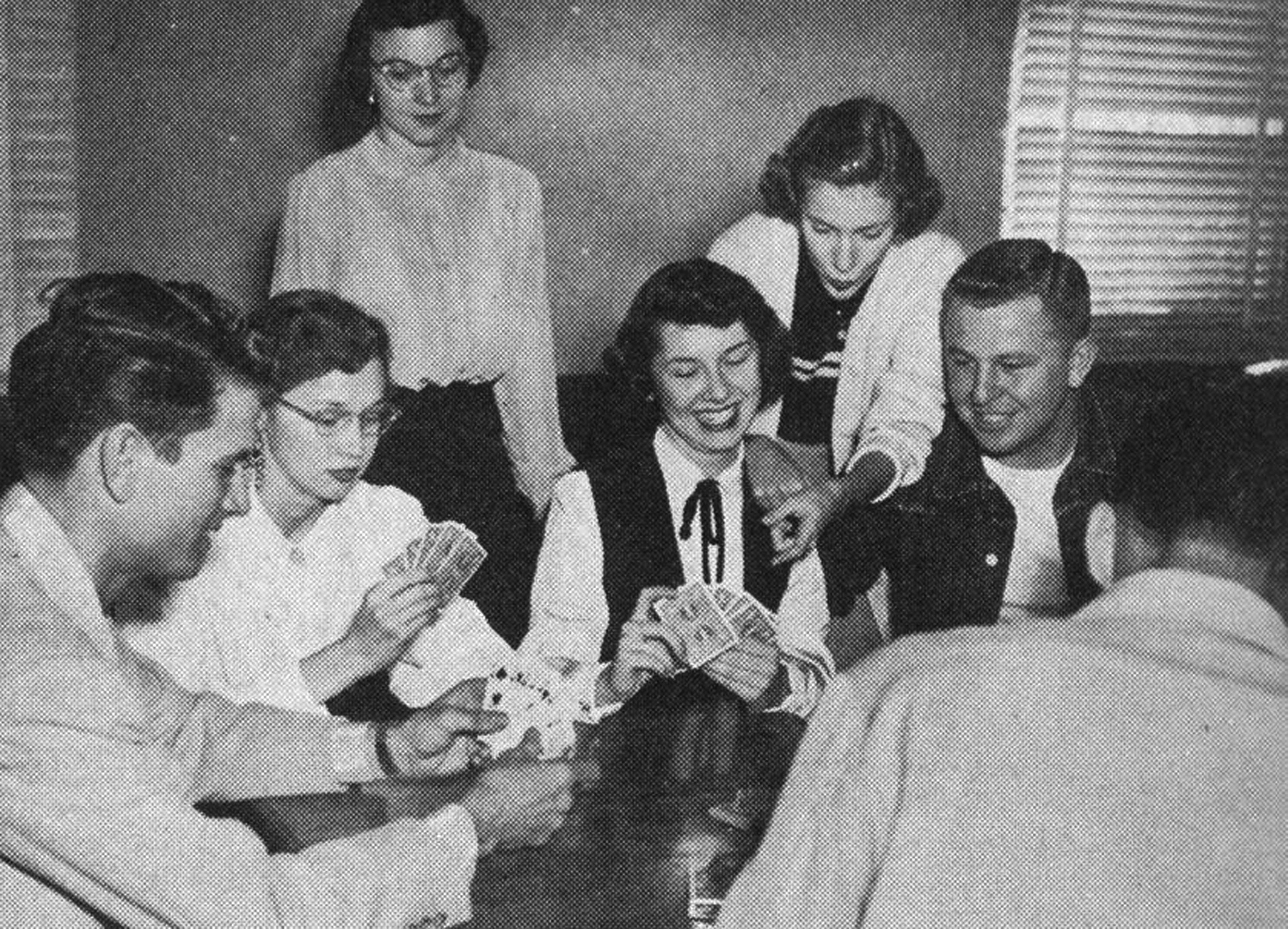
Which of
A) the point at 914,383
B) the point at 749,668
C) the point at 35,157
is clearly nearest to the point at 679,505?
the point at 749,668

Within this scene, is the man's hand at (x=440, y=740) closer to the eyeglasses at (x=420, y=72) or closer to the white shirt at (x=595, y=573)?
the white shirt at (x=595, y=573)

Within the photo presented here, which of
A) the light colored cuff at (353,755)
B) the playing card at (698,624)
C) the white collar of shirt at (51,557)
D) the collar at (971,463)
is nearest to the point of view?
the white collar of shirt at (51,557)

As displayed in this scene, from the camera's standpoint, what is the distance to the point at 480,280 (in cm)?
348

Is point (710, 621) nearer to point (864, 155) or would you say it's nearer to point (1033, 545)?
point (1033, 545)

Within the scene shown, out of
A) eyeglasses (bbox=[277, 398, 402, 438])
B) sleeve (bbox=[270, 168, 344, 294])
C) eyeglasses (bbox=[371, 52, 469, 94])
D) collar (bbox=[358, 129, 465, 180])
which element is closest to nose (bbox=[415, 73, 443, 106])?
eyeglasses (bbox=[371, 52, 469, 94])

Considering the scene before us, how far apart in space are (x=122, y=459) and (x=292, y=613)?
0.97m

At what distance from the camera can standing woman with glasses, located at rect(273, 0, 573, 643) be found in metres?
3.34

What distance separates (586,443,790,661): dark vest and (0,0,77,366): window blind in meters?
2.19

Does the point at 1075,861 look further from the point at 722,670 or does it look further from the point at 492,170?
the point at 492,170

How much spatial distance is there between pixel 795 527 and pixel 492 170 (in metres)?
1.27

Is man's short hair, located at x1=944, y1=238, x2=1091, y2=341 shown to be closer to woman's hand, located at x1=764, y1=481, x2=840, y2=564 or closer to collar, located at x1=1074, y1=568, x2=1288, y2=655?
woman's hand, located at x1=764, y1=481, x2=840, y2=564

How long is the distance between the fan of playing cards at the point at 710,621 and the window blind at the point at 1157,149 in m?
3.07

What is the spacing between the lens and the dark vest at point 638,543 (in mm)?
2693

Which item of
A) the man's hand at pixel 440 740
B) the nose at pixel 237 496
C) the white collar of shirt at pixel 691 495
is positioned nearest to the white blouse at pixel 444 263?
the white collar of shirt at pixel 691 495
